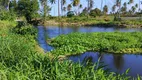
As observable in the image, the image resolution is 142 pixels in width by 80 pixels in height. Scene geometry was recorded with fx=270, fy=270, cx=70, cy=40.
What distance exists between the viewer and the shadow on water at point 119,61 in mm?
12963

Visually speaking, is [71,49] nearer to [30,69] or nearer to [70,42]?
[70,42]

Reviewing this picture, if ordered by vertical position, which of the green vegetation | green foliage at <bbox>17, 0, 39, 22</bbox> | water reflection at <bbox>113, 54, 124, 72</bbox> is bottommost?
water reflection at <bbox>113, 54, 124, 72</bbox>

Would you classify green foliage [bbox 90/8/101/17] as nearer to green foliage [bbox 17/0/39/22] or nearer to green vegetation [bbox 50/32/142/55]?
green foliage [bbox 17/0/39/22]

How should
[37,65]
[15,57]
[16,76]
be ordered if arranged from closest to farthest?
[16,76], [37,65], [15,57]

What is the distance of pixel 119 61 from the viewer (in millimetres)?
15094

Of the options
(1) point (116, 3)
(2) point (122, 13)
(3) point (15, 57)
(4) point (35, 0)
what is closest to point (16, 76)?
(3) point (15, 57)

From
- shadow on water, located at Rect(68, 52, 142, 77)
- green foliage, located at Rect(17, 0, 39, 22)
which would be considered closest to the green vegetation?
shadow on water, located at Rect(68, 52, 142, 77)

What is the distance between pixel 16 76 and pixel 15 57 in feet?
7.75

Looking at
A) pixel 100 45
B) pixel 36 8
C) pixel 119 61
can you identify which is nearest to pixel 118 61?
pixel 119 61

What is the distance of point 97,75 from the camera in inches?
223

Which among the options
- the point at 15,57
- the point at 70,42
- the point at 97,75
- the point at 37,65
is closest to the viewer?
the point at 97,75

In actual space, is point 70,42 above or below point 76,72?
below

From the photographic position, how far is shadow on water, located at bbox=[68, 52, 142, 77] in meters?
13.0

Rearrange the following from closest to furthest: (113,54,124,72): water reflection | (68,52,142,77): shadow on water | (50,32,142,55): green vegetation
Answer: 1. (68,52,142,77): shadow on water
2. (113,54,124,72): water reflection
3. (50,32,142,55): green vegetation
